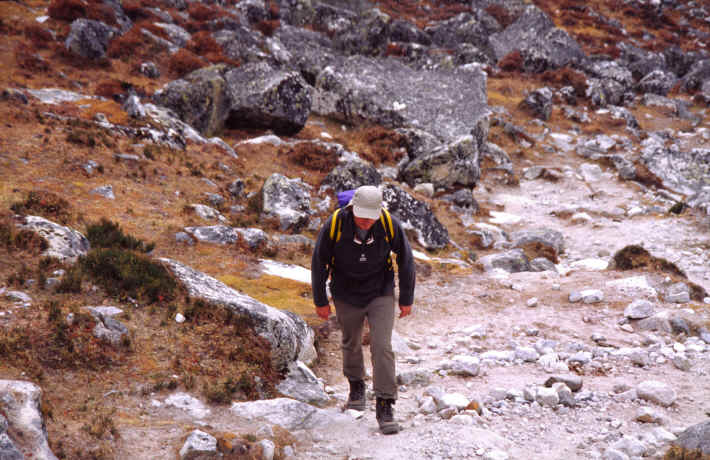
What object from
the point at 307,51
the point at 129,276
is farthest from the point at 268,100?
the point at 129,276

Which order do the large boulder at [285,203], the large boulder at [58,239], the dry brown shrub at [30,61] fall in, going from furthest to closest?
the dry brown shrub at [30,61], the large boulder at [285,203], the large boulder at [58,239]

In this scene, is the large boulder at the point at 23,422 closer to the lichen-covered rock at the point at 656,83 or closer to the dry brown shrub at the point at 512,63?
the dry brown shrub at the point at 512,63

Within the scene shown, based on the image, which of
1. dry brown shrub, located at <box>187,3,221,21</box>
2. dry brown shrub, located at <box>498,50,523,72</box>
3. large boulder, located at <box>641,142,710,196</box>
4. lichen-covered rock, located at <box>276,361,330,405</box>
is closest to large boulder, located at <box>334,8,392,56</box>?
dry brown shrub, located at <box>187,3,221,21</box>

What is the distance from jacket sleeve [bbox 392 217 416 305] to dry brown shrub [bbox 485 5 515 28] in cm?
5024

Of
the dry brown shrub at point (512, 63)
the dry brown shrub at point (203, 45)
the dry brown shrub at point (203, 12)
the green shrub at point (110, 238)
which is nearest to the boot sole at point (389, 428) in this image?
the green shrub at point (110, 238)

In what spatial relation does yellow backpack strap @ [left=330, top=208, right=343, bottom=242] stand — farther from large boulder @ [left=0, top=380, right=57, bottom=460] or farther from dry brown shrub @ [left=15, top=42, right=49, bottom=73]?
dry brown shrub @ [left=15, top=42, right=49, bottom=73]

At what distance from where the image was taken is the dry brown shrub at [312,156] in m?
19.0

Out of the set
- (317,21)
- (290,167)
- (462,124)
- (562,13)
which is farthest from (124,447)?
(562,13)

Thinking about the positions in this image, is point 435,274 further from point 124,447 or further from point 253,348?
point 124,447

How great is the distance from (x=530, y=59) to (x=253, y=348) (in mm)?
40945

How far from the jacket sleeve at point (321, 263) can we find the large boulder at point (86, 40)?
2279cm

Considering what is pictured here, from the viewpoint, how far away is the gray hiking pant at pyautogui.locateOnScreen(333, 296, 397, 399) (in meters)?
5.67

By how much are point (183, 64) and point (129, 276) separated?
2095 cm

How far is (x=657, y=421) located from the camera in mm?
5738
